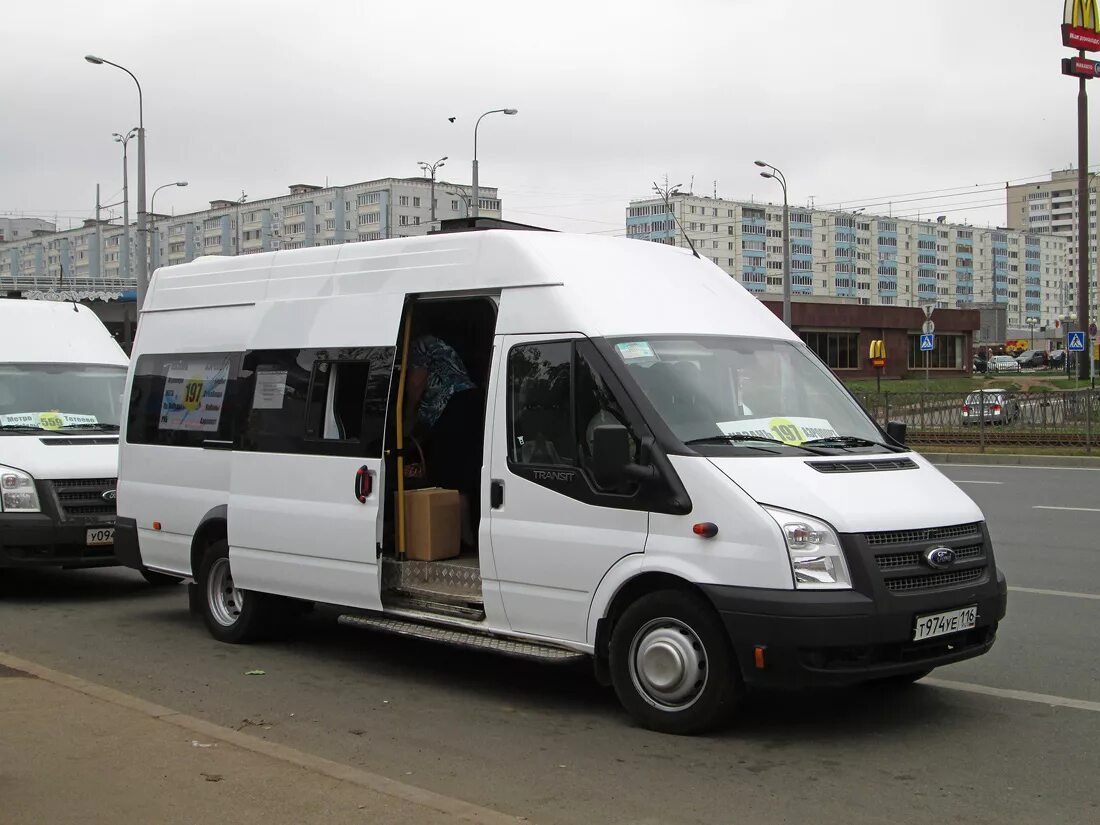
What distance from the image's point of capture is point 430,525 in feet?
25.3

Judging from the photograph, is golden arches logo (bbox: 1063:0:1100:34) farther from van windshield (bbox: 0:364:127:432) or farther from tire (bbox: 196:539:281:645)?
tire (bbox: 196:539:281:645)

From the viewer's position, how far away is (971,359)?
82.9 metres

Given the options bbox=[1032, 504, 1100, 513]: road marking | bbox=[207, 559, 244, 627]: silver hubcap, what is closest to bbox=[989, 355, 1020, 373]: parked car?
bbox=[1032, 504, 1100, 513]: road marking

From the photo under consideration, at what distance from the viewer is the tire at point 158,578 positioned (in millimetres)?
9586

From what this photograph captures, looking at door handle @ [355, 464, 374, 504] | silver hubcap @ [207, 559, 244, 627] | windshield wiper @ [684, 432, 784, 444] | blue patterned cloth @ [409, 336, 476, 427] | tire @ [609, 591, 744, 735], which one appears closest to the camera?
tire @ [609, 591, 744, 735]

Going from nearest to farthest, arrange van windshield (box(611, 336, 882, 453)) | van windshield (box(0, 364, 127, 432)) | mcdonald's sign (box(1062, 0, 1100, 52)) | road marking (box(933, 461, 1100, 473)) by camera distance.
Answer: van windshield (box(611, 336, 882, 453)) → van windshield (box(0, 364, 127, 432)) → road marking (box(933, 461, 1100, 473)) → mcdonald's sign (box(1062, 0, 1100, 52))

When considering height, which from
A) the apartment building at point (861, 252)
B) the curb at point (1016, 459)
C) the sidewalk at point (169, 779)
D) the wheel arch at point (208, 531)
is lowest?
the sidewalk at point (169, 779)

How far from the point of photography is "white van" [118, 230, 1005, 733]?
19.2ft

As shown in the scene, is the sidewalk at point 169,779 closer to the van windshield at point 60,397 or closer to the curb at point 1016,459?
the van windshield at point 60,397

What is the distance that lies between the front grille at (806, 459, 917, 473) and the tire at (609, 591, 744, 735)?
87 cm

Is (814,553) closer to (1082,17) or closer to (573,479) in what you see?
(573,479)

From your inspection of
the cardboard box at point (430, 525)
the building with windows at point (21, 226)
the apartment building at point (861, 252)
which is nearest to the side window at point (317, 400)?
the cardboard box at point (430, 525)

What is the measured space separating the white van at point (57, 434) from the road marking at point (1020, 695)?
700cm

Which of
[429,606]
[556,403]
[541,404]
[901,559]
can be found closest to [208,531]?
[429,606]
